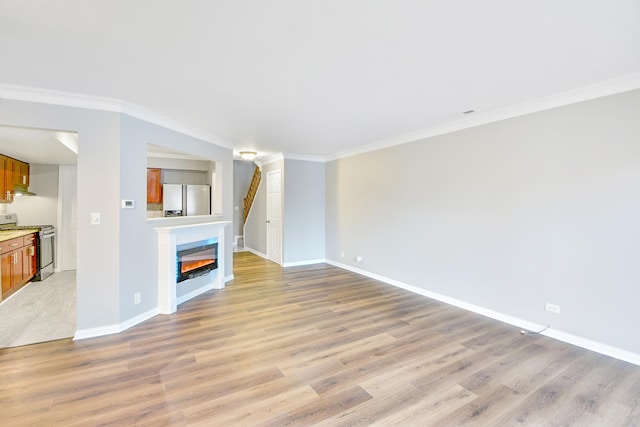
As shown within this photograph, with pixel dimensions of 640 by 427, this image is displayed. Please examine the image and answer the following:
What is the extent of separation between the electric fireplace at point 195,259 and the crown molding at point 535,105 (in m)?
3.65

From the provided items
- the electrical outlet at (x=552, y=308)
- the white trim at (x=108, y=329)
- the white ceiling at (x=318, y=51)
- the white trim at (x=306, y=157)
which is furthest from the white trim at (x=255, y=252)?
the electrical outlet at (x=552, y=308)

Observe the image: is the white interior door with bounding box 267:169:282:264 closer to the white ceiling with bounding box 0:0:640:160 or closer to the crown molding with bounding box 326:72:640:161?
the crown molding with bounding box 326:72:640:161

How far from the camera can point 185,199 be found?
260 inches

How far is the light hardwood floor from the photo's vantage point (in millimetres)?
1938

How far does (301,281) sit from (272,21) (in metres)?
4.26

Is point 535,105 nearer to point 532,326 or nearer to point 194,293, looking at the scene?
point 532,326

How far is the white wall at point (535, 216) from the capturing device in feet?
8.79

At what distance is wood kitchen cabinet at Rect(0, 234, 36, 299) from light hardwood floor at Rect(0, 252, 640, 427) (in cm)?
Answer: 220

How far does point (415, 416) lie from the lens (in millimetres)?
1938

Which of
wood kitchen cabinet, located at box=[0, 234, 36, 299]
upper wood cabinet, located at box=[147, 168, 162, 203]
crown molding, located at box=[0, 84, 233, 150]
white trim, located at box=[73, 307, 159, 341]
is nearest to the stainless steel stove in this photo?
wood kitchen cabinet, located at box=[0, 234, 36, 299]

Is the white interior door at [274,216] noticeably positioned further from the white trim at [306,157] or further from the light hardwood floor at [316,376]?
the light hardwood floor at [316,376]

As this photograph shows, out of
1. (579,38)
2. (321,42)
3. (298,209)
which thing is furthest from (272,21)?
(298,209)

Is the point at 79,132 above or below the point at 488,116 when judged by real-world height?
below

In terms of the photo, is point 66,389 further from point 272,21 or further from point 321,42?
point 321,42
